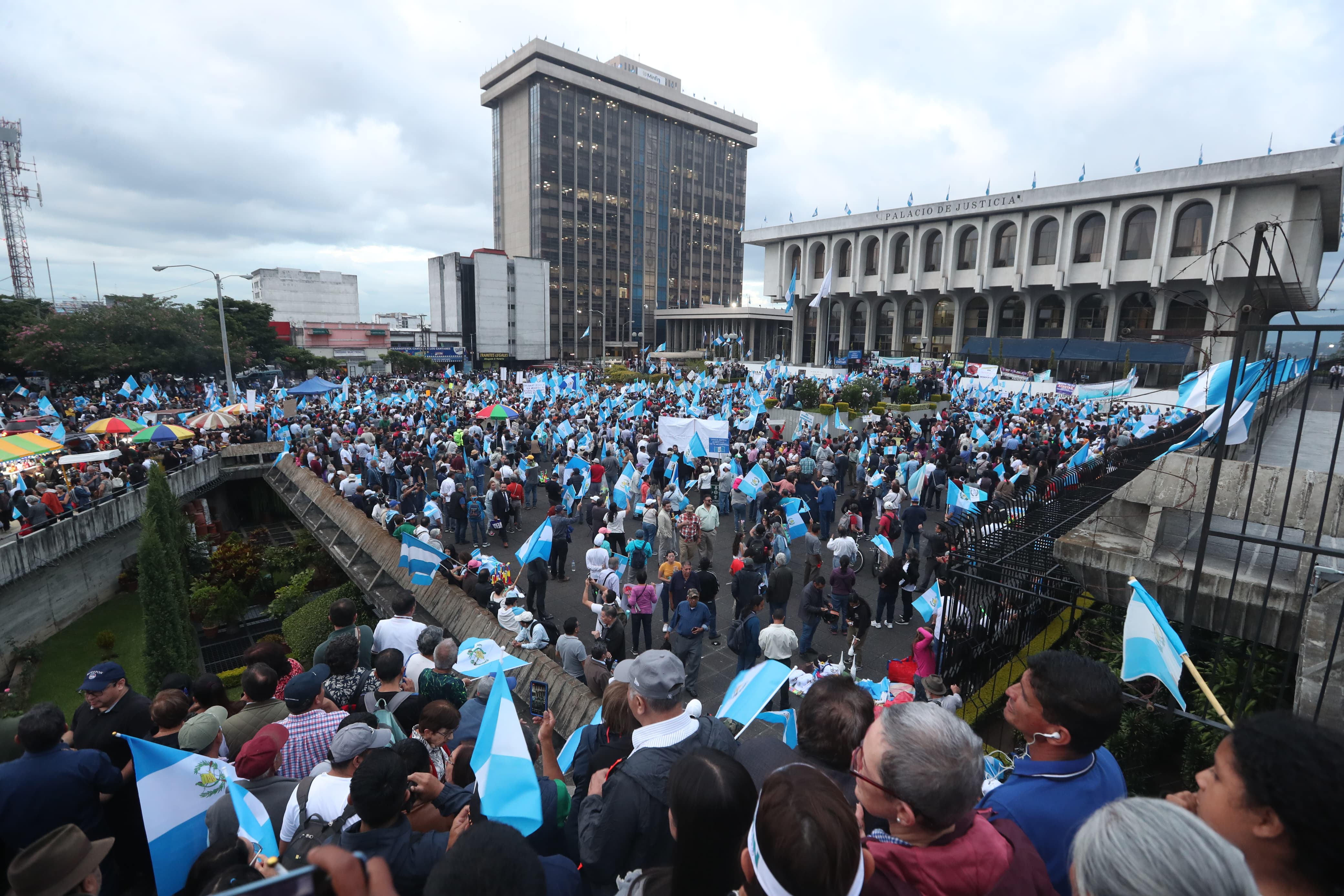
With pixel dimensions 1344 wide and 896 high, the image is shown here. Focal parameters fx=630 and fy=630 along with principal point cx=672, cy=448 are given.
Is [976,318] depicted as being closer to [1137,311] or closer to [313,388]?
[1137,311]

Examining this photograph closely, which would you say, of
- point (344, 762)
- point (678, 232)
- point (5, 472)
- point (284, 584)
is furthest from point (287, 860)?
point (678, 232)

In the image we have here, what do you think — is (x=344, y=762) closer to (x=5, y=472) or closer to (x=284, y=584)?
(x=284, y=584)

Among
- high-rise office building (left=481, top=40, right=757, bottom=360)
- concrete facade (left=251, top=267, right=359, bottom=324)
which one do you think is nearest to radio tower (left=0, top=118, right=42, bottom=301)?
concrete facade (left=251, top=267, right=359, bottom=324)

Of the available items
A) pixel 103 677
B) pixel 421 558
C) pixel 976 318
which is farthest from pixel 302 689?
pixel 976 318

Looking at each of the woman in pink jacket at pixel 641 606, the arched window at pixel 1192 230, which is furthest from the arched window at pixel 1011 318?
the woman in pink jacket at pixel 641 606

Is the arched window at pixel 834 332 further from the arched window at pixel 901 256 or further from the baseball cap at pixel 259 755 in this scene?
the baseball cap at pixel 259 755

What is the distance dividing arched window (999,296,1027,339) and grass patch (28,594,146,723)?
57517 mm

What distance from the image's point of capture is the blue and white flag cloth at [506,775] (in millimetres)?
2918

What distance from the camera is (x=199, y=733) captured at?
392 centimetres

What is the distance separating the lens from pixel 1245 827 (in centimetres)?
177

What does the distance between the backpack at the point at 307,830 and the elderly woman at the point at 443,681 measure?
4.87 ft

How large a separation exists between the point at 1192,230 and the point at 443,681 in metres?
55.8

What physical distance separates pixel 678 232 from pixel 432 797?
10628cm

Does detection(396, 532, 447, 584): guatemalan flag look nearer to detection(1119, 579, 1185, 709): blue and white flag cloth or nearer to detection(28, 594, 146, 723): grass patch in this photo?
detection(28, 594, 146, 723): grass patch
